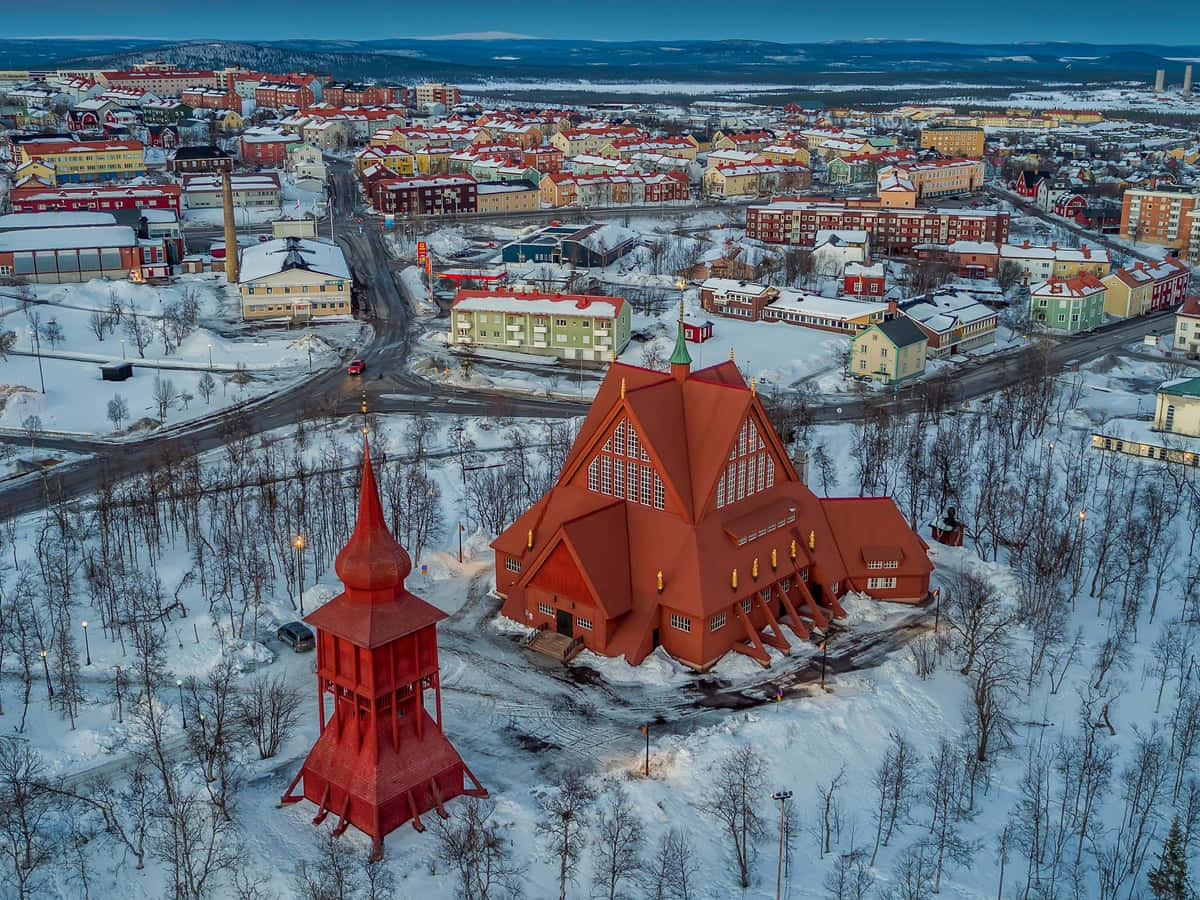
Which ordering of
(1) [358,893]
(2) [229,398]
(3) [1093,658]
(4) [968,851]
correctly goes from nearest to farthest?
1. (1) [358,893]
2. (4) [968,851]
3. (3) [1093,658]
4. (2) [229,398]

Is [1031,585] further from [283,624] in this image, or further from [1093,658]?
[283,624]

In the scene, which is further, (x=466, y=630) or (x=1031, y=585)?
(x=1031, y=585)

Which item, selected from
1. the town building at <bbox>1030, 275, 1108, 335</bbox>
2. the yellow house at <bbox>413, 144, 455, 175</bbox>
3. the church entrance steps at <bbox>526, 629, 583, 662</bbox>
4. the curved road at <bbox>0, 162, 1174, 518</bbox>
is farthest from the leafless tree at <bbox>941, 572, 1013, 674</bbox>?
the yellow house at <bbox>413, 144, 455, 175</bbox>

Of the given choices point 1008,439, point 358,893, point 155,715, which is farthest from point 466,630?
point 1008,439

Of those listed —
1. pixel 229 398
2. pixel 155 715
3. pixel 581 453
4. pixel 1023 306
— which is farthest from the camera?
pixel 1023 306

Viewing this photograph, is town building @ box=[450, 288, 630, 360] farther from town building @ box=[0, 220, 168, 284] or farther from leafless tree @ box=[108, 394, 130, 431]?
town building @ box=[0, 220, 168, 284]

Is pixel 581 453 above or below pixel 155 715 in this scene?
above
